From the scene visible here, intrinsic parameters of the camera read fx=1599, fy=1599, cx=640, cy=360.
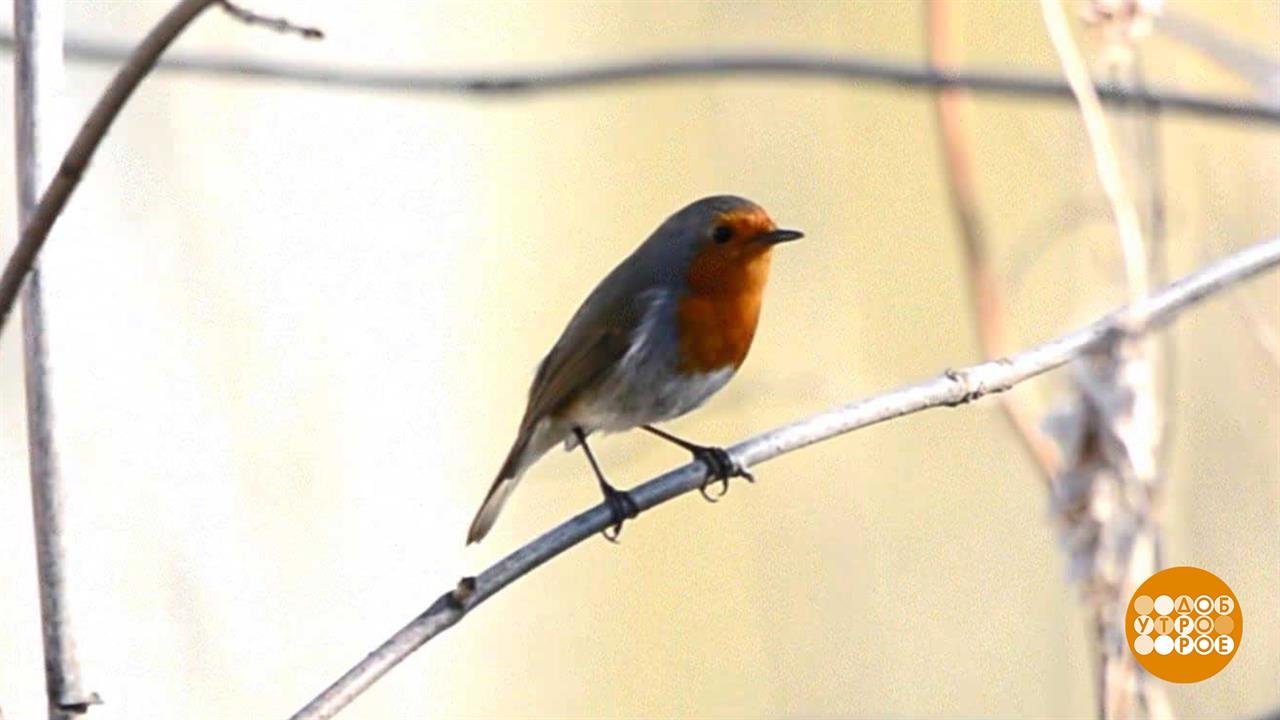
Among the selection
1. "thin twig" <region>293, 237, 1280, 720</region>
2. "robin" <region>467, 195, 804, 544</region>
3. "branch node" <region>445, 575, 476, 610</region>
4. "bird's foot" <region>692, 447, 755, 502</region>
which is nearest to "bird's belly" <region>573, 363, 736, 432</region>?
"robin" <region>467, 195, 804, 544</region>

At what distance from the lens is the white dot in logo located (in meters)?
2.57

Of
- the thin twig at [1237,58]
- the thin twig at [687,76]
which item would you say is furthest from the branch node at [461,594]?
the thin twig at [1237,58]

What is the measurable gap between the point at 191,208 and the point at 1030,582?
3057 mm

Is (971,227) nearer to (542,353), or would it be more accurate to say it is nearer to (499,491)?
(499,491)

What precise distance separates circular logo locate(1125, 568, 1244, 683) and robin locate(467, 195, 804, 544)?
0.93 m

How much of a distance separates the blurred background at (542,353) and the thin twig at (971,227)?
0.27 metres

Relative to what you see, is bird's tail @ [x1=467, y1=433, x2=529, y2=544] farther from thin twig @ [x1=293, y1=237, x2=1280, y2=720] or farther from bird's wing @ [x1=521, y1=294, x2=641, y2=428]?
thin twig @ [x1=293, y1=237, x2=1280, y2=720]

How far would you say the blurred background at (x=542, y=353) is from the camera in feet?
11.9

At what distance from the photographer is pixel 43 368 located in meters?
1.66

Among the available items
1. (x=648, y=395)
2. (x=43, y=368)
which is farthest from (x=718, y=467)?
(x=43, y=368)

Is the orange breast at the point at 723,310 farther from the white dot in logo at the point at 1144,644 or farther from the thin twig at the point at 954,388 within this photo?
the white dot in logo at the point at 1144,644

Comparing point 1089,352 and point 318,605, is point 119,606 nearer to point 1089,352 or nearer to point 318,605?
point 318,605

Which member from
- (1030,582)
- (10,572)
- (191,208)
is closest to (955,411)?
(1030,582)

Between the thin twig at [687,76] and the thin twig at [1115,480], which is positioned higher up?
the thin twig at [687,76]
